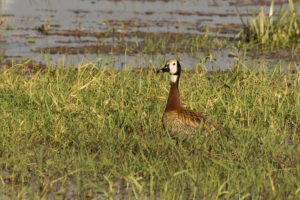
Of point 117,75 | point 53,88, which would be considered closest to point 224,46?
point 117,75

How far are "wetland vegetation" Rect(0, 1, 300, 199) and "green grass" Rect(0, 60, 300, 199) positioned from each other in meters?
0.01

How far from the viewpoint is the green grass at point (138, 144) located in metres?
6.14

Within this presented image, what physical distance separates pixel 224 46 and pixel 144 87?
622 cm

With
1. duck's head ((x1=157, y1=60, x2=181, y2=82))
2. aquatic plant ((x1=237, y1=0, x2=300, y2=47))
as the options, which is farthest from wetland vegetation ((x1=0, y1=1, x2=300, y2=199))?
aquatic plant ((x1=237, y1=0, x2=300, y2=47))

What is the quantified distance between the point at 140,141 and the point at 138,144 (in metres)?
0.03

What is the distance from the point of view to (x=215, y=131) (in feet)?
23.8

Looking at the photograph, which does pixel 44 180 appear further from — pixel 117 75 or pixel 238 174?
pixel 117 75

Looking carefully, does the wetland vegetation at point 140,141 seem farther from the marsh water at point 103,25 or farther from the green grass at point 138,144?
the marsh water at point 103,25

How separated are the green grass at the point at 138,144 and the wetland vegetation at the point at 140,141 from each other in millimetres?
13

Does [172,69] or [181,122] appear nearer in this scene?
[181,122]

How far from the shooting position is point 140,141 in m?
7.23

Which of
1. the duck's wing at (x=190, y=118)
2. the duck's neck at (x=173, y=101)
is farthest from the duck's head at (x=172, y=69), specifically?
the duck's wing at (x=190, y=118)

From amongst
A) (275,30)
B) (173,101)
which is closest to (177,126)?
(173,101)

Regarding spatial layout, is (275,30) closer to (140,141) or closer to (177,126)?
(177,126)
